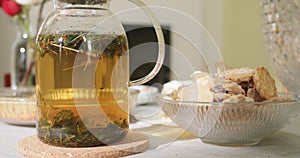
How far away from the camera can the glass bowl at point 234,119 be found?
58cm

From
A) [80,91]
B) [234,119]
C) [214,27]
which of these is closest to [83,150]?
[80,91]

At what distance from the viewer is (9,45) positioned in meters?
2.33

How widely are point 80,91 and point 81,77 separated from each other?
0.02 metres

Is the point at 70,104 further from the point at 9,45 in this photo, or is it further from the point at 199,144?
the point at 9,45

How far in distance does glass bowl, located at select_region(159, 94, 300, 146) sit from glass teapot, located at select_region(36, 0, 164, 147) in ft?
0.29

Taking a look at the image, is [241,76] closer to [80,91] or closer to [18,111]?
[80,91]

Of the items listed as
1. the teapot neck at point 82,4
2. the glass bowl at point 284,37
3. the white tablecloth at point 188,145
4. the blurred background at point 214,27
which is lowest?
the white tablecloth at point 188,145

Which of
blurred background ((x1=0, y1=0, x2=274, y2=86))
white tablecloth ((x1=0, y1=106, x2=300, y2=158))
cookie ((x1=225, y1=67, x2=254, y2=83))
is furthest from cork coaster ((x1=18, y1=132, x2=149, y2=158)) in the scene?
blurred background ((x1=0, y1=0, x2=274, y2=86))

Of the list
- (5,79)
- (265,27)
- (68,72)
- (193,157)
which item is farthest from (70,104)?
(5,79)

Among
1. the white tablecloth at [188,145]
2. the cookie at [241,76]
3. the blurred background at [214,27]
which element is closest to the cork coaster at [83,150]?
the white tablecloth at [188,145]

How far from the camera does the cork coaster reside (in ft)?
1.77

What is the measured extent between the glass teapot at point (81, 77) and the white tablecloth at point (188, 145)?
0.06 metres

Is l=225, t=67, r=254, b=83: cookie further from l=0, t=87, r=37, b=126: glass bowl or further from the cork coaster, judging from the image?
l=0, t=87, r=37, b=126: glass bowl

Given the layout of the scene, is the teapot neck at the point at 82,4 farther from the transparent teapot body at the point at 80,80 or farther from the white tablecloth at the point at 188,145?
the white tablecloth at the point at 188,145
